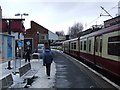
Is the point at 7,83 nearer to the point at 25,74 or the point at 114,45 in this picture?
the point at 114,45

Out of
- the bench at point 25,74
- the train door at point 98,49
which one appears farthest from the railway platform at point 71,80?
the train door at point 98,49

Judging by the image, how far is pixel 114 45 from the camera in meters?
14.0

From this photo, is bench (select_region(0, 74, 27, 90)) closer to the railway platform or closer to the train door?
the railway platform

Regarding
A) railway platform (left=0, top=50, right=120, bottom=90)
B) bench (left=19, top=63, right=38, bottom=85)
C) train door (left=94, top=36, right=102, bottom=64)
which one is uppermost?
train door (left=94, top=36, right=102, bottom=64)

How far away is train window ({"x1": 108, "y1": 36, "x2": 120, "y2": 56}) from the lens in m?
13.1

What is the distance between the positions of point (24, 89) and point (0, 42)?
2340mm

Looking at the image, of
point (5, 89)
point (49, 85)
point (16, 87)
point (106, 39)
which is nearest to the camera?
point (5, 89)

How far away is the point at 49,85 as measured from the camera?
13.4 metres

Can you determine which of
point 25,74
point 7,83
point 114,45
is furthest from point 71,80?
point 7,83

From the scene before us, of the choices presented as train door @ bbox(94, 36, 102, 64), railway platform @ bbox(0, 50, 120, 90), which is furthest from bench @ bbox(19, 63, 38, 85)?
train door @ bbox(94, 36, 102, 64)

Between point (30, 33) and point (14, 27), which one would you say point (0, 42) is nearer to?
point (14, 27)

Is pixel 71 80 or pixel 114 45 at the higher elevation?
pixel 114 45

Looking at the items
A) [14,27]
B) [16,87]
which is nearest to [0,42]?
[16,87]

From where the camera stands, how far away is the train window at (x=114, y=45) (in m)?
13.1
